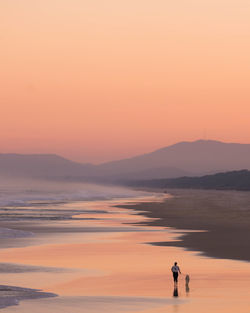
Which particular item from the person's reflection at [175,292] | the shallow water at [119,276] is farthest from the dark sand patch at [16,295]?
the person's reflection at [175,292]

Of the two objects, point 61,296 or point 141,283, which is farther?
point 141,283

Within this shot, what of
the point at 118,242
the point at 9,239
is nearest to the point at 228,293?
the point at 118,242

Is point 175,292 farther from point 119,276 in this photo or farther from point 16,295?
point 16,295

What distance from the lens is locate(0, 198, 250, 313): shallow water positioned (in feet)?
84.6

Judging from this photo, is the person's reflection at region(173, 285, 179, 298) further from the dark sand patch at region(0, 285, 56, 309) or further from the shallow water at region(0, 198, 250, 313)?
the dark sand patch at region(0, 285, 56, 309)

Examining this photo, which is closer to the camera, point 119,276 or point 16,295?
point 16,295

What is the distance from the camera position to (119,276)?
3234cm

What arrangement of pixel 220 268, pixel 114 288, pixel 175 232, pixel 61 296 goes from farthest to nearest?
pixel 175 232
pixel 220 268
pixel 114 288
pixel 61 296

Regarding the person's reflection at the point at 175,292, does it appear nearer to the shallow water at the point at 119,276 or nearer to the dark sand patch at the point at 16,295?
the shallow water at the point at 119,276

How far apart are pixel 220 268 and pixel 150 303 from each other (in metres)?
9.30

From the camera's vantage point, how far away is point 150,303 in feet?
86.2

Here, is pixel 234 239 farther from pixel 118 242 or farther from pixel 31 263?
pixel 31 263

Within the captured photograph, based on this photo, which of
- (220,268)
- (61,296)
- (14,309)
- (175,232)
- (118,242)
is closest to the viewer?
(14,309)

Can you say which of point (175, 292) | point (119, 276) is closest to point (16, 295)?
point (175, 292)
